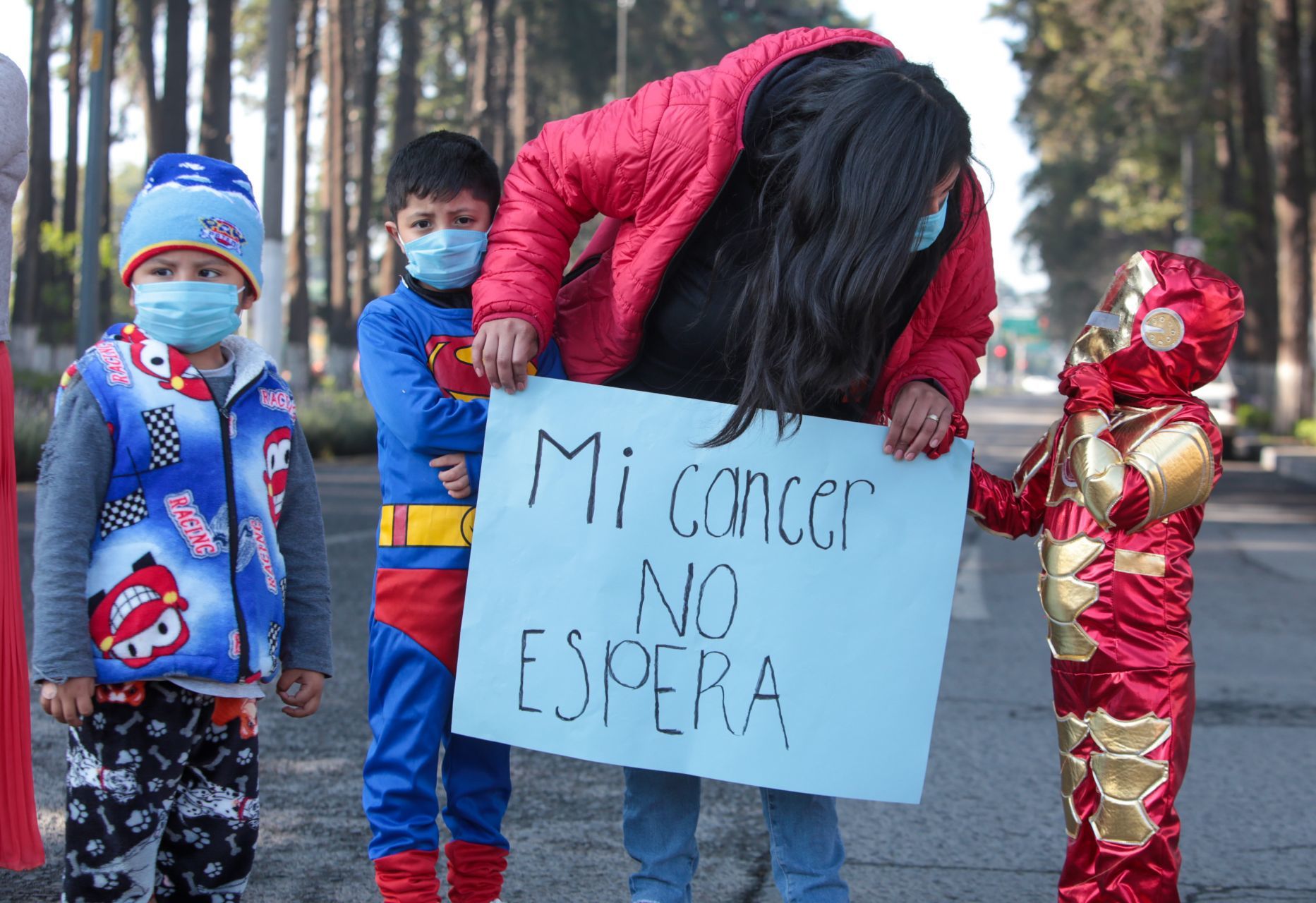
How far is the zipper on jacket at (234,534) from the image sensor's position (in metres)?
2.42

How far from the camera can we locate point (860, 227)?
227cm

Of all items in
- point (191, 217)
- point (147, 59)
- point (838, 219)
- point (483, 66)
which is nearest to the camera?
point (838, 219)

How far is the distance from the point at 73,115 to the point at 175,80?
2280cm

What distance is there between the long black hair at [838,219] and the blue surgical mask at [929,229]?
33 millimetres

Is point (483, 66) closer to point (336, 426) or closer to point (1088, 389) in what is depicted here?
point (336, 426)

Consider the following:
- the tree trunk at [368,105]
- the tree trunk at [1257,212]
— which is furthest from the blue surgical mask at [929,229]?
the tree trunk at [368,105]

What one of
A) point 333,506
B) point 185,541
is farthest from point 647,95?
point 333,506

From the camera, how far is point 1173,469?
2582 millimetres

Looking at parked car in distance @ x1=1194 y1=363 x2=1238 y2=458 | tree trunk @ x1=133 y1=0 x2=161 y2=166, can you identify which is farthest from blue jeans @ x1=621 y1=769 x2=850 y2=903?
tree trunk @ x1=133 y1=0 x2=161 y2=166

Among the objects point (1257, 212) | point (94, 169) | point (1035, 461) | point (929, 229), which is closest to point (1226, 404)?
point (1257, 212)

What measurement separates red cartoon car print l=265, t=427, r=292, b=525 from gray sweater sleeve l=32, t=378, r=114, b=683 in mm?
279

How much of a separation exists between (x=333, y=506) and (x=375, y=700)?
374 inches

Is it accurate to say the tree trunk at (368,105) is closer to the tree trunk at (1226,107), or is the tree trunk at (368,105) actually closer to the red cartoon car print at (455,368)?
the tree trunk at (1226,107)

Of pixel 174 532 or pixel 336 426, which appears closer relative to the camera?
pixel 174 532
